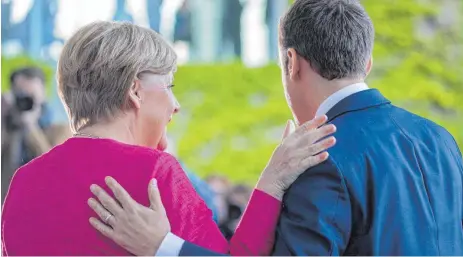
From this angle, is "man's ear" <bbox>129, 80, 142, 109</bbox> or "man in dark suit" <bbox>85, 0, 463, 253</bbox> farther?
"man's ear" <bbox>129, 80, 142, 109</bbox>

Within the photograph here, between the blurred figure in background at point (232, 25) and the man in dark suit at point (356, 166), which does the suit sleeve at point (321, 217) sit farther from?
the blurred figure in background at point (232, 25)

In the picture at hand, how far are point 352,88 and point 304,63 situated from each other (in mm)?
140

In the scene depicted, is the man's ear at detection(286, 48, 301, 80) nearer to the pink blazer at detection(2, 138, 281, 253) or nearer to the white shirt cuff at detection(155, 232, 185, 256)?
the pink blazer at detection(2, 138, 281, 253)

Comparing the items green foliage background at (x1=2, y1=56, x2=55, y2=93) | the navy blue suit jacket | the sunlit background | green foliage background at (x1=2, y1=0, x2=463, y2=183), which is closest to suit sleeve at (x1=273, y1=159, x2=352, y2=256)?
the navy blue suit jacket

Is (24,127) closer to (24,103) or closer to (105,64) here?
(24,103)

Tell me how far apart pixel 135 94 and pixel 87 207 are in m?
0.31

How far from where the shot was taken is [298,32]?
2.32 m

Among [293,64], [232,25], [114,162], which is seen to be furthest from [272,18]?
[114,162]

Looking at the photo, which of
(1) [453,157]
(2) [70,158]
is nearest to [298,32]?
(1) [453,157]

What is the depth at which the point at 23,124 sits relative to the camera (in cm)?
594

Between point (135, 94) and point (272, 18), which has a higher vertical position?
point (135, 94)

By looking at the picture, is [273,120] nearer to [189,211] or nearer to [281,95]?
[281,95]

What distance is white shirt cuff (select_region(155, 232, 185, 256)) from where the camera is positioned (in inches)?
86.1

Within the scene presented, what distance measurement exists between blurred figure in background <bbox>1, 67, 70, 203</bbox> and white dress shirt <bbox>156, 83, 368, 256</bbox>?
3.60 metres
